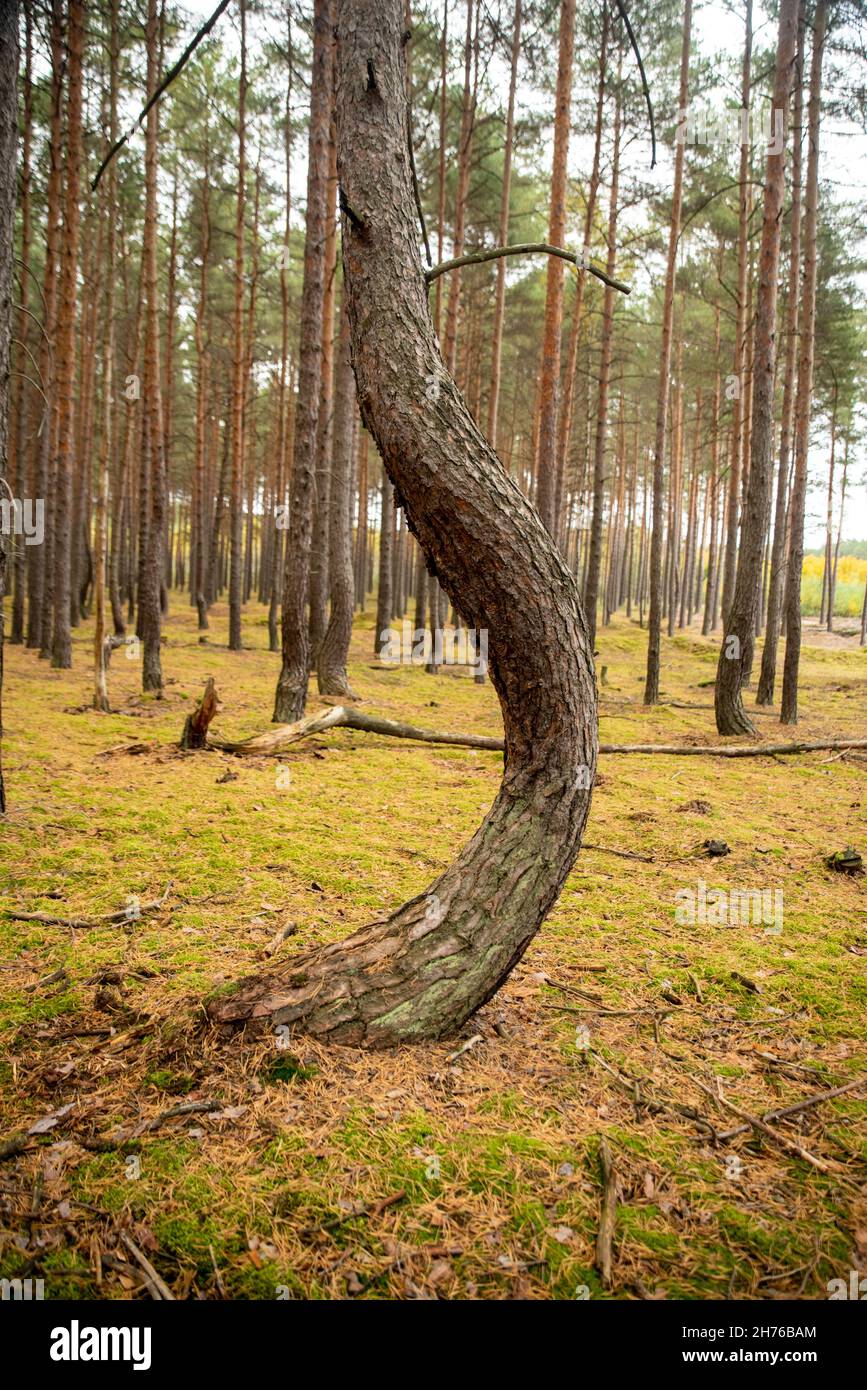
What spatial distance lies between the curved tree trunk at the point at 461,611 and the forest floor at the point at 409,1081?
23 centimetres

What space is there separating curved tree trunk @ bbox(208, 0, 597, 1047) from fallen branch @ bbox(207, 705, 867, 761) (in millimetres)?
5068

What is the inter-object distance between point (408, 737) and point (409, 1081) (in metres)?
6.31

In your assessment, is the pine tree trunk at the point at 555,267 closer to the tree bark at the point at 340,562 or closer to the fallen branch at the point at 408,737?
the fallen branch at the point at 408,737

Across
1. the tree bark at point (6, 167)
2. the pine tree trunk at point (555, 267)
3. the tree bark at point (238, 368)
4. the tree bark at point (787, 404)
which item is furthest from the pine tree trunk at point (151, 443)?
the tree bark at point (787, 404)

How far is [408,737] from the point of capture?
28.8ft

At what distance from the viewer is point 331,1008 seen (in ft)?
8.83

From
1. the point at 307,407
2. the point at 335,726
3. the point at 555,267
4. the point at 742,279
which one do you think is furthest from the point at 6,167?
the point at 742,279

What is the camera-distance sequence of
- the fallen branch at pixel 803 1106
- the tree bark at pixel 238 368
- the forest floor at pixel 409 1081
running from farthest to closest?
the tree bark at pixel 238 368 < the fallen branch at pixel 803 1106 < the forest floor at pixel 409 1081

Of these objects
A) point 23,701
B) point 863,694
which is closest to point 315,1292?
A: point 23,701

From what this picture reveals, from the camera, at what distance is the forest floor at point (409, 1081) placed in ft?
6.28

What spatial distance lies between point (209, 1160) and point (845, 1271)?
5.76 feet

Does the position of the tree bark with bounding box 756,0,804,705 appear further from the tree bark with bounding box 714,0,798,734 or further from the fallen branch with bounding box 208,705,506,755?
the fallen branch with bounding box 208,705,506,755
